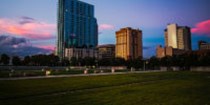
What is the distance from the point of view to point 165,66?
365ft

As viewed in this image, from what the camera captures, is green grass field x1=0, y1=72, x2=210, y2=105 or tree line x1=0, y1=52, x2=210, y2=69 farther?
tree line x1=0, y1=52, x2=210, y2=69

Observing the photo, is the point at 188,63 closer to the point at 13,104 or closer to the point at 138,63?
the point at 138,63

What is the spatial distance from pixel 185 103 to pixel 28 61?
163 metres

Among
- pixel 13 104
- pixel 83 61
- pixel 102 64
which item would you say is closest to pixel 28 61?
pixel 83 61

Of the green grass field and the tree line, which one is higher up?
the tree line

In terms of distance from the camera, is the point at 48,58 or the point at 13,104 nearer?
the point at 13,104

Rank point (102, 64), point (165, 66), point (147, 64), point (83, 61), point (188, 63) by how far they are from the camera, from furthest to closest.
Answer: point (83, 61)
point (102, 64)
point (147, 64)
point (165, 66)
point (188, 63)

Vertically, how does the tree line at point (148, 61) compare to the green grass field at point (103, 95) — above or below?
above

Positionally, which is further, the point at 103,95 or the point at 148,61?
the point at 148,61

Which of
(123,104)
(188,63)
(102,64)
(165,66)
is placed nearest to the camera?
(123,104)

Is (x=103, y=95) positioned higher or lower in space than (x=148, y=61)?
lower

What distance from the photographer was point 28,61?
541 feet

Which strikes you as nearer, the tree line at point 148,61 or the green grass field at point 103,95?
the green grass field at point 103,95

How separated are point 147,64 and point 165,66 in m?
16.4
